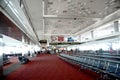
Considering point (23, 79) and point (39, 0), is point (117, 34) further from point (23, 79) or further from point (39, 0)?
point (23, 79)

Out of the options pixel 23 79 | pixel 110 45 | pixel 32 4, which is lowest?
pixel 23 79

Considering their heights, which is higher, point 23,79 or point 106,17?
point 106,17

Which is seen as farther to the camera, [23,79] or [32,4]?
[32,4]

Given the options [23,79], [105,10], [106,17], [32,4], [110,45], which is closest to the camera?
[23,79]

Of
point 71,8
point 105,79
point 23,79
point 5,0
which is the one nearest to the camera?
point 105,79

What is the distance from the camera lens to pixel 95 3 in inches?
432

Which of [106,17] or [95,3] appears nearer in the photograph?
[95,3]

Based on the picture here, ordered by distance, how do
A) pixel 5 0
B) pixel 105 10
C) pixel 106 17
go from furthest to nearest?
pixel 106 17 → pixel 105 10 → pixel 5 0

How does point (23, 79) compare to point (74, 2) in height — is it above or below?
below

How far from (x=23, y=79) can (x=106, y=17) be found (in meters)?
11.6

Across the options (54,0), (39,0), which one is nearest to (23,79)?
(39,0)

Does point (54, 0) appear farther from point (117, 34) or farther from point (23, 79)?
point (117, 34)

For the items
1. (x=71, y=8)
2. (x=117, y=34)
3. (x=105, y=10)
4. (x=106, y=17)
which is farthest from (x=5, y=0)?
(x=117, y=34)

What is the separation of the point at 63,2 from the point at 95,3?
250 centimetres
